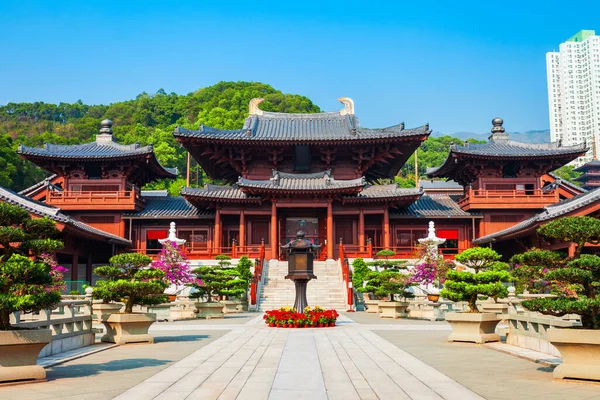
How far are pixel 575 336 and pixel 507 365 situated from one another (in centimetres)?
228

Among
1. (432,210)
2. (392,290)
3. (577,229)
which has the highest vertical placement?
(432,210)

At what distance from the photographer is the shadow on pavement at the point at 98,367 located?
391 inches

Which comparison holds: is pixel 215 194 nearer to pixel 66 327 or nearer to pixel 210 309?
pixel 210 309

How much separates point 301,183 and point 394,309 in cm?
1486

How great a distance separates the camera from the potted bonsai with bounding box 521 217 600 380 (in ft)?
28.4

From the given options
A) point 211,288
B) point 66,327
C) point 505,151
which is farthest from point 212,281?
point 505,151

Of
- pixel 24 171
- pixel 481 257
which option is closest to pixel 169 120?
pixel 24 171

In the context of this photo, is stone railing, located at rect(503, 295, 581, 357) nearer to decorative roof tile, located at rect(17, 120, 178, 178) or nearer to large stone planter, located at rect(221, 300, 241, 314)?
large stone planter, located at rect(221, 300, 241, 314)

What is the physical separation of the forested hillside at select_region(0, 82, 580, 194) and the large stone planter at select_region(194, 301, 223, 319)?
160 ft

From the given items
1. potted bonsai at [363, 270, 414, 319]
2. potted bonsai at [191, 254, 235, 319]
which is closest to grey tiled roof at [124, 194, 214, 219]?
potted bonsai at [191, 254, 235, 319]

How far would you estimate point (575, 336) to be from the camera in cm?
868

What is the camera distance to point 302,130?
4228 cm

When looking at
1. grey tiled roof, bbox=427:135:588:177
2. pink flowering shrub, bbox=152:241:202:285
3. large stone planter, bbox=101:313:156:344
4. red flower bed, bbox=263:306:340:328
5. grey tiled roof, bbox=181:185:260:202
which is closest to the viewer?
large stone planter, bbox=101:313:156:344

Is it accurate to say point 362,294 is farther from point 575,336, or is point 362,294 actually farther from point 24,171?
point 24,171
